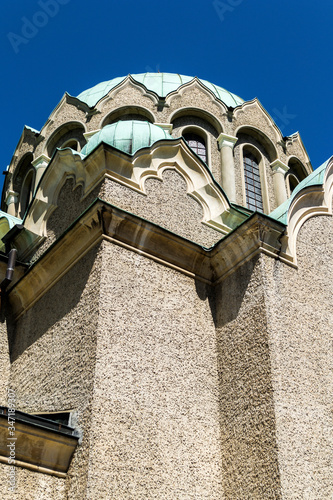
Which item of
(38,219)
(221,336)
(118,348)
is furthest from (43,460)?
(38,219)

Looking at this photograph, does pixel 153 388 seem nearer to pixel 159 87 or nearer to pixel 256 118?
pixel 256 118

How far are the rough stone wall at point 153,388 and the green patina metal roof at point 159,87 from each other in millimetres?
8228

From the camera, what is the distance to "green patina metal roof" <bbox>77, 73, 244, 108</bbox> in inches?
619

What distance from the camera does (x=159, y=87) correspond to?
52.0ft

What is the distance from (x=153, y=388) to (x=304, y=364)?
71.8 inches

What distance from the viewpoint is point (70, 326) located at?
26.4 feet

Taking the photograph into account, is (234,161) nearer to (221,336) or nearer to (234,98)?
(234,98)

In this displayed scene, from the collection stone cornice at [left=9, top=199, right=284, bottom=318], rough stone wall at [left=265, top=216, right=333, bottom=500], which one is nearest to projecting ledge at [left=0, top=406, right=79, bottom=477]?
rough stone wall at [left=265, top=216, right=333, bottom=500]

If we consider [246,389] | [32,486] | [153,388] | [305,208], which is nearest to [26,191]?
[305,208]

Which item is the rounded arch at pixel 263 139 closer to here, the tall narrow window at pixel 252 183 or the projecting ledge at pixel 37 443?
the tall narrow window at pixel 252 183

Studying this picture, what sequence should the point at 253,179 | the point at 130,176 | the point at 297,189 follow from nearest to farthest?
the point at 130,176 → the point at 297,189 → the point at 253,179

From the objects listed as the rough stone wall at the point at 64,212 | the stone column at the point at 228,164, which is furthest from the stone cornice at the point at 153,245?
the stone column at the point at 228,164

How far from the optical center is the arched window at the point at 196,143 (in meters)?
14.5

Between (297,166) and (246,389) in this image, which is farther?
(297,166)
